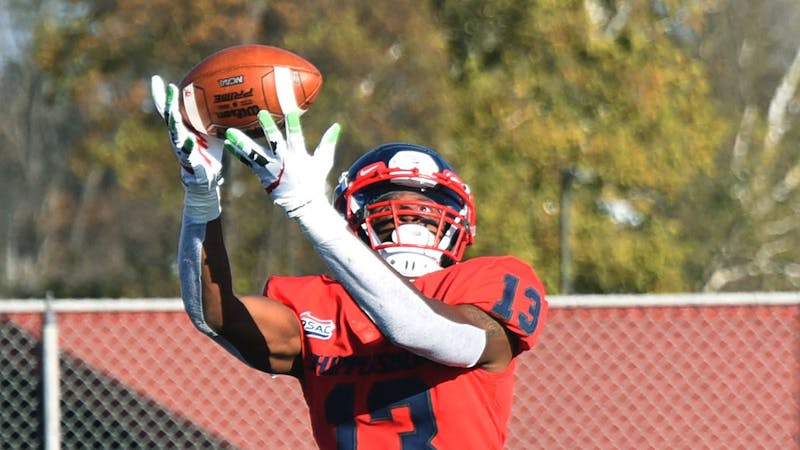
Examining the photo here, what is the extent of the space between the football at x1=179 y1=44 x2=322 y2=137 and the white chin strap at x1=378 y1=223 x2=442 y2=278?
312 mm

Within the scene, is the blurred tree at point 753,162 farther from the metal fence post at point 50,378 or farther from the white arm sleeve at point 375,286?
the white arm sleeve at point 375,286

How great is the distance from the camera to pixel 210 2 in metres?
14.8

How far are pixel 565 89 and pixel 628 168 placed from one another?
1186 millimetres

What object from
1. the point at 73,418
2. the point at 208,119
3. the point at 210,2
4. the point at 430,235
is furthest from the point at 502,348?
the point at 210,2

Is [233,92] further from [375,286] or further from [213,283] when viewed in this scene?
[375,286]

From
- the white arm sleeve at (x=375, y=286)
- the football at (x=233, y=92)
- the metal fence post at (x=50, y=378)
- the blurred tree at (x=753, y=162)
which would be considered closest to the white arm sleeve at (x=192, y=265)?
the football at (x=233, y=92)

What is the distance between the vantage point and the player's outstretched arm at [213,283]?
2557 millimetres

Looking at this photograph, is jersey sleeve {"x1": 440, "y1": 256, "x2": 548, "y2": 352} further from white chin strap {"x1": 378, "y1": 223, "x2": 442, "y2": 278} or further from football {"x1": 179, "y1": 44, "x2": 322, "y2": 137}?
football {"x1": 179, "y1": 44, "x2": 322, "y2": 137}

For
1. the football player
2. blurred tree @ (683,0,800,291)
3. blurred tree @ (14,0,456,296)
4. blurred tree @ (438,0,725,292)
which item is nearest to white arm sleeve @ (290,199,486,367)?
the football player

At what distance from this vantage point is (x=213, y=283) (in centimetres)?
268

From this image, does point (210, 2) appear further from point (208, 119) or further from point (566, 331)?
point (208, 119)

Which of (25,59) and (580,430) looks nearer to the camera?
(580,430)

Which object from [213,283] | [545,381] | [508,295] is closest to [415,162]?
[508,295]

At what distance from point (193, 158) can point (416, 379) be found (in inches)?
22.9
